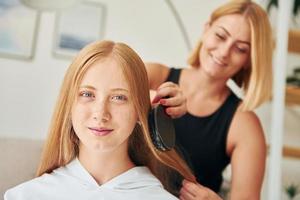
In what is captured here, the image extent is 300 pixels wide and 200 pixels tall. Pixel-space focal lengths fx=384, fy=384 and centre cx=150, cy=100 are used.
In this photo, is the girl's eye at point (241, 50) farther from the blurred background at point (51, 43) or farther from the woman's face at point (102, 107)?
the woman's face at point (102, 107)

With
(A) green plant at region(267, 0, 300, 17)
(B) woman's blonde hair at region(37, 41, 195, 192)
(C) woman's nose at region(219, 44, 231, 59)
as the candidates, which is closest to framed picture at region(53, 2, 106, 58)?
(B) woman's blonde hair at region(37, 41, 195, 192)

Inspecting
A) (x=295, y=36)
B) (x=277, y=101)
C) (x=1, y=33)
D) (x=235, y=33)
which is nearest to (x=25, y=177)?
(x=1, y=33)

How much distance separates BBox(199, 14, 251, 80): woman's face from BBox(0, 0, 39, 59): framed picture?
0.37 m

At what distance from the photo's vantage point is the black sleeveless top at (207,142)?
0.79 m

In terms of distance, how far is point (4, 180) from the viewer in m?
0.70

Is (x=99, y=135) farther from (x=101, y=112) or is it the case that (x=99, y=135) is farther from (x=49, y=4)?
(x=49, y=4)

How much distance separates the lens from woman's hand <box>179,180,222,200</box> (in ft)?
2.38

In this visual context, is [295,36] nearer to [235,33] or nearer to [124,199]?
[235,33]

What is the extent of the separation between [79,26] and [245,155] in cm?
45

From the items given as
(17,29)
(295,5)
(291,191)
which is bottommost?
(291,191)

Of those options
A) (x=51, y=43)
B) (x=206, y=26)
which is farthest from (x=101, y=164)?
(x=206, y=26)

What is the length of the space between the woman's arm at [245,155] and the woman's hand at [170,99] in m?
0.16

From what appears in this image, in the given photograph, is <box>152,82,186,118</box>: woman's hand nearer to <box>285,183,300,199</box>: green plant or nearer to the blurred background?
the blurred background

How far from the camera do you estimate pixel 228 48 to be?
2.68ft
